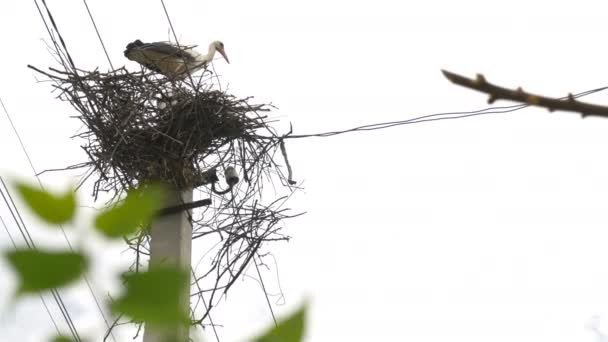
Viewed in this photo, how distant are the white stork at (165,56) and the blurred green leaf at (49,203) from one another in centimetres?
509

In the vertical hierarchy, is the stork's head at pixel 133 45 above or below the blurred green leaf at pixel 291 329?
above

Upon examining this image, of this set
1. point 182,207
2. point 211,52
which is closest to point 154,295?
point 182,207

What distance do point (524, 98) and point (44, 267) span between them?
352 millimetres

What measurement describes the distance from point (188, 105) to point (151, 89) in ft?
1.01

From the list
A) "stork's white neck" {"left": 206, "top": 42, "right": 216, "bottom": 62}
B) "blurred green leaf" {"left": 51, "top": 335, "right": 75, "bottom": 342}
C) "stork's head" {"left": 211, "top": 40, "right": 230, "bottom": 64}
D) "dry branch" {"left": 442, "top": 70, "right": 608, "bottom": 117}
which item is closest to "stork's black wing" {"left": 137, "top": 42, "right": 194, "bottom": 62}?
"stork's white neck" {"left": 206, "top": 42, "right": 216, "bottom": 62}

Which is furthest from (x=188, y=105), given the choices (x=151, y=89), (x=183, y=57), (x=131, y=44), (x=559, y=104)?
(x=559, y=104)

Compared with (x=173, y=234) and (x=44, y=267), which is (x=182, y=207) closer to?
(x=173, y=234)

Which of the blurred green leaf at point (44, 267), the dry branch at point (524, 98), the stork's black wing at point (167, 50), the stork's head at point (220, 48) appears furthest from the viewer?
the stork's head at point (220, 48)

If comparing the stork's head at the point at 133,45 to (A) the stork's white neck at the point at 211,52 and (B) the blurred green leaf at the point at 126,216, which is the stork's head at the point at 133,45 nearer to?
(A) the stork's white neck at the point at 211,52

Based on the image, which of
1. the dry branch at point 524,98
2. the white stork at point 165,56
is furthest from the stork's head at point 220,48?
the dry branch at point 524,98

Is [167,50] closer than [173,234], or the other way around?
[173,234]

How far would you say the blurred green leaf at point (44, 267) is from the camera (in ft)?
1.40

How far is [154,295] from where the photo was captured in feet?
1.42

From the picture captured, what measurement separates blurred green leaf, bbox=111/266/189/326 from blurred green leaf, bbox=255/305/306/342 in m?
0.05
